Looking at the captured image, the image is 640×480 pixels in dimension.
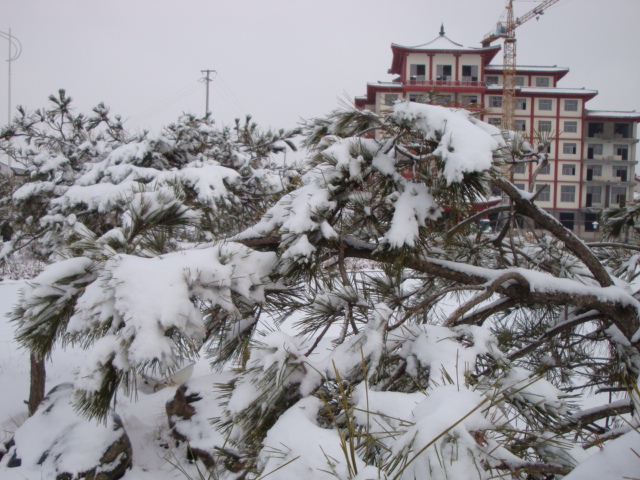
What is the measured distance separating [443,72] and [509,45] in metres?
12.6

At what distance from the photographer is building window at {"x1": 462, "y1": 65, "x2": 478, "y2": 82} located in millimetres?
20844

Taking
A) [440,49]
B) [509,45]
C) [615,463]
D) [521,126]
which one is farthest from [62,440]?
[509,45]

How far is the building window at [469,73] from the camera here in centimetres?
2084

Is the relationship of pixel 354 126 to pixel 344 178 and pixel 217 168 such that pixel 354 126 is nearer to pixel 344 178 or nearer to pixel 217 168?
pixel 344 178

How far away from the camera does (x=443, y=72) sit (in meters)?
21.0

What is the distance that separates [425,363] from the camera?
730 mm

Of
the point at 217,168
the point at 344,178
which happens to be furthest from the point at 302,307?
the point at 217,168

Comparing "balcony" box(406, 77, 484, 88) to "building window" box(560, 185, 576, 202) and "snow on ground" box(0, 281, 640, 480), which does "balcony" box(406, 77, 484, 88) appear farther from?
"snow on ground" box(0, 281, 640, 480)

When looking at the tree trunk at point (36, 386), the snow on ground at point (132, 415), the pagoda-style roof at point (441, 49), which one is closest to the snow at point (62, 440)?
the snow on ground at point (132, 415)

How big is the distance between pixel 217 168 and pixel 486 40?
1406 inches

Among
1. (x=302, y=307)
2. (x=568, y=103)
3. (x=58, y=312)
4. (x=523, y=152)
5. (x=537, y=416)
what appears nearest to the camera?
(x=537, y=416)

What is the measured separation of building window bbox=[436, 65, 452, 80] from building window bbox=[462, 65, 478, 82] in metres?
0.74

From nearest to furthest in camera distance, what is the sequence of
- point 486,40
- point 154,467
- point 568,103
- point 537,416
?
1. point 537,416
2. point 154,467
3. point 568,103
4. point 486,40

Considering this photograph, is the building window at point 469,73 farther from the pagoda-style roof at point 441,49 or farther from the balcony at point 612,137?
the balcony at point 612,137
